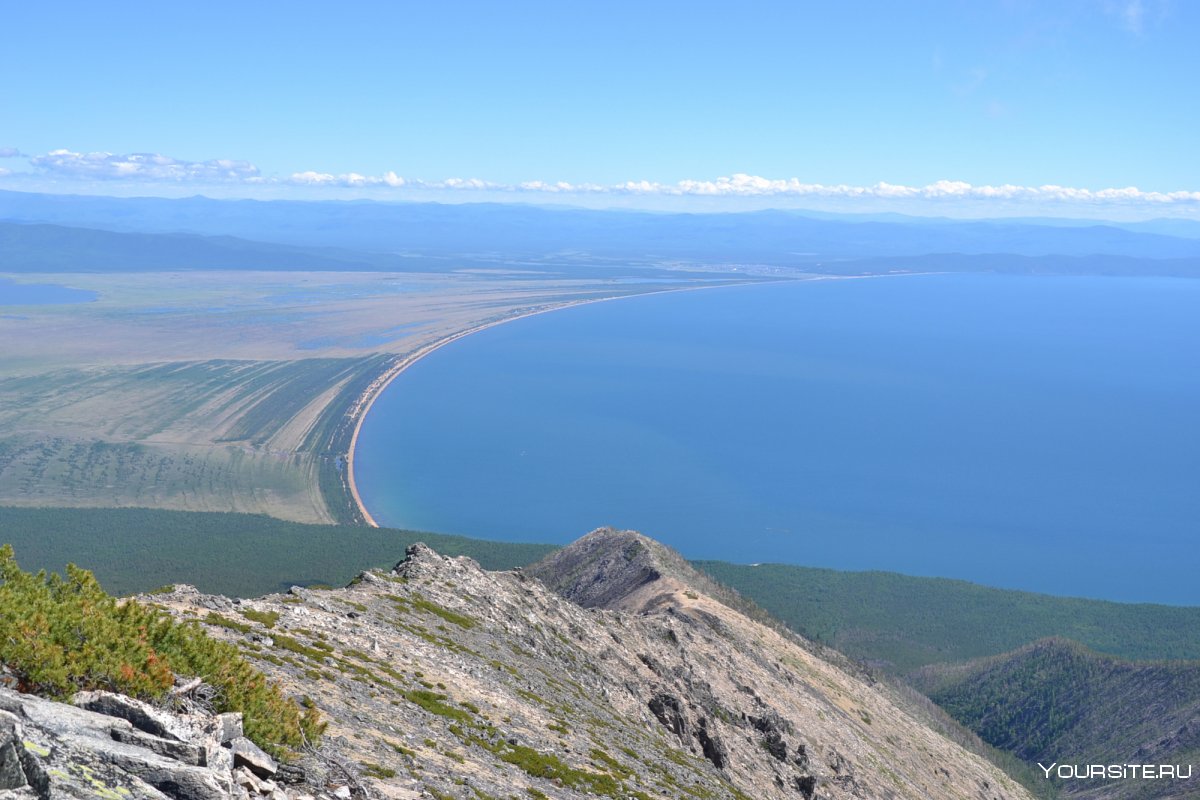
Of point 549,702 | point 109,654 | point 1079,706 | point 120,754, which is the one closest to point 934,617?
point 1079,706

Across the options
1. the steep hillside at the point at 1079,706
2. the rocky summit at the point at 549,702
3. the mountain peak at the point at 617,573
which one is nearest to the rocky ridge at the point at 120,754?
the rocky summit at the point at 549,702

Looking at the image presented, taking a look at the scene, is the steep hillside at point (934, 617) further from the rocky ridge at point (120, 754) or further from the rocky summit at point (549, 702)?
the rocky ridge at point (120, 754)

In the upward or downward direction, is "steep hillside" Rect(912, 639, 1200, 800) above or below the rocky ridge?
below

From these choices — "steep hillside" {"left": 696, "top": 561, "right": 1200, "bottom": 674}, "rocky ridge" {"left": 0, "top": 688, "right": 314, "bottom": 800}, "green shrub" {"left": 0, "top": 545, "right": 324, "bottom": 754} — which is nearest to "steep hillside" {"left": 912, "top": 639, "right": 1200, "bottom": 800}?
"steep hillside" {"left": 696, "top": 561, "right": 1200, "bottom": 674}

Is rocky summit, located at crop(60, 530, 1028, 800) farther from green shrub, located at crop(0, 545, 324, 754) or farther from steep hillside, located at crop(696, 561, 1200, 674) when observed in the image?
steep hillside, located at crop(696, 561, 1200, 674)

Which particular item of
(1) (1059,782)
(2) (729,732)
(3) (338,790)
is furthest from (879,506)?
(3) (338,790)

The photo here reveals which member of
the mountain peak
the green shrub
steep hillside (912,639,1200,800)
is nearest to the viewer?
the green shrub
